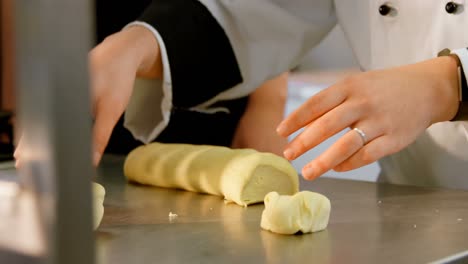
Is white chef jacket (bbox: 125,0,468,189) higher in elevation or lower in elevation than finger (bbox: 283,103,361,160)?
lower

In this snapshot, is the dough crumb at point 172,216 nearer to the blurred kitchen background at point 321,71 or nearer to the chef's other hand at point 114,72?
the chef's other hand at point 114,72

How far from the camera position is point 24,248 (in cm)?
31

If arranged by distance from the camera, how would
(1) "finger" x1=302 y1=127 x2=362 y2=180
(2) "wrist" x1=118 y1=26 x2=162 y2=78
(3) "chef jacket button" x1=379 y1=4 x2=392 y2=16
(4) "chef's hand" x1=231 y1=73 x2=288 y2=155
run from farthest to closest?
(4) "chef's hand" x1=231 y1=73 x2=288 y2=155, (3) "chef jacket button" x1=379 y1=4 x2=392 y2=16, (2) "wrist" x1=118 y1=26 x2=162 y2=78, (1) "finger" x1=302 y1=127 x2=362 y2=180

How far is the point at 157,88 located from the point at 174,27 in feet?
0.51

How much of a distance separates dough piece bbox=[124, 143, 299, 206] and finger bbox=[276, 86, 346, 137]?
0.47 feet

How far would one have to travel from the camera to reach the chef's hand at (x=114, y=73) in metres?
0.94

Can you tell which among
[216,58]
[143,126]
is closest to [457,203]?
[216,58]

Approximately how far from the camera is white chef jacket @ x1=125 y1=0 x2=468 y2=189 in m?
1.16

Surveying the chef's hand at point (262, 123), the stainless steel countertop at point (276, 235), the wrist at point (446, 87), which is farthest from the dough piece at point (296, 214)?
the chef's hand at point (262, 123)

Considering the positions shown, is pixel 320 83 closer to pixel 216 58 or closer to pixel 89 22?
pixel 216 58

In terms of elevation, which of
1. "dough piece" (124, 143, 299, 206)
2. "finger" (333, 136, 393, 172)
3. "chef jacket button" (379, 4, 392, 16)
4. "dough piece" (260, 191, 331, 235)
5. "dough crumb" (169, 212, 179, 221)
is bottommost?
"dough piece" (124, 143, 299, 206)

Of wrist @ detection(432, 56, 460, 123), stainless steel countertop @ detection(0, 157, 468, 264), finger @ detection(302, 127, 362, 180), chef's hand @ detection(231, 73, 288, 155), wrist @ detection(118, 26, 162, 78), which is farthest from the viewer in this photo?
chef's hand @ detection(231, 73, 288, 155)

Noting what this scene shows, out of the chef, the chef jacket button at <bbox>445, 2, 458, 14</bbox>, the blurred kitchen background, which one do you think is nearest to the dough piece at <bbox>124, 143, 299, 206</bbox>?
the chef

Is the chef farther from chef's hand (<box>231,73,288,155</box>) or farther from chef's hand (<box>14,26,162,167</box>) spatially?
chef's hand (<box>231,73,288,155</box>)
